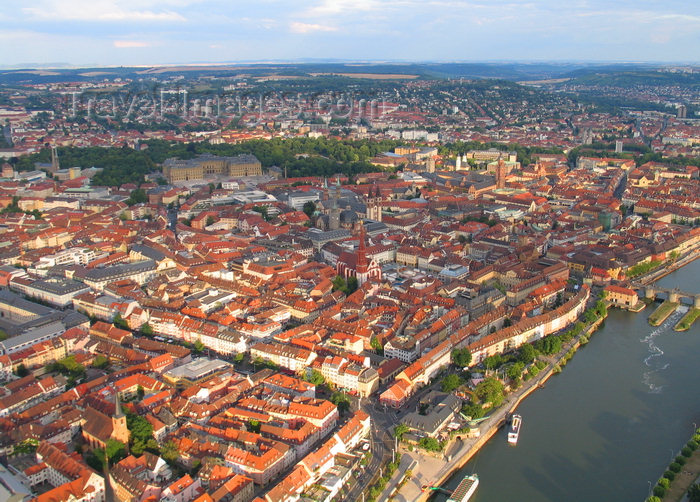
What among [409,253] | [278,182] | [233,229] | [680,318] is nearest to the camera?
[680,318]

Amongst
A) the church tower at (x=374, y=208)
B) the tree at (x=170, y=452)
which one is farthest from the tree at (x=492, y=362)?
the church tower at (x=374, y=208)

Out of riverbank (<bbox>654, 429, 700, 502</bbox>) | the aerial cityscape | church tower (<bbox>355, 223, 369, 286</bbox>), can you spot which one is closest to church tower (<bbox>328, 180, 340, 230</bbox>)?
the aerial cityscape

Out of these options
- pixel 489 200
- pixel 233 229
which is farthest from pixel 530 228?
pixel 233 229

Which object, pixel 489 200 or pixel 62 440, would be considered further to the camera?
pixel 489 200

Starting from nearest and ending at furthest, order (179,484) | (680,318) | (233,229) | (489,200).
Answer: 1. (179,484)
2. (680,318)
3. (233,229)
4. (489,200)

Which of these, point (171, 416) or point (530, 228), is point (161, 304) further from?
point (530, 228)
